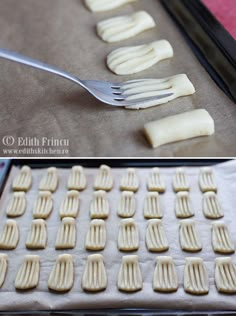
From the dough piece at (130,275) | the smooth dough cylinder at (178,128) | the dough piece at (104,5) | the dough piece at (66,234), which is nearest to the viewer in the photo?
the smooth dough cylinder at (178,128)

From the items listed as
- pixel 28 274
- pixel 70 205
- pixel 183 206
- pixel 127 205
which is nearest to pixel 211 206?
pixel 183 206

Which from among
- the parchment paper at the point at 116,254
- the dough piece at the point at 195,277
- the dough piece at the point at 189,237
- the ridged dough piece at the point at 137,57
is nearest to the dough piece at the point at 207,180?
the parchment paper at the point at 116,254

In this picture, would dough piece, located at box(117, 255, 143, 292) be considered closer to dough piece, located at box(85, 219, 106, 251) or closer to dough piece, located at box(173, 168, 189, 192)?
dough piece, located at box(85, 219, 106, 251)

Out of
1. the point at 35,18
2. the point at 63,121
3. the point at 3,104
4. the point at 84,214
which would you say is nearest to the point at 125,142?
the point at 63,121

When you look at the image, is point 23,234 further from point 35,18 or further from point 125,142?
point 35,18

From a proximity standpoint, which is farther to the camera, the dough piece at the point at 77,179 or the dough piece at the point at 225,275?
the dough piece at the point at 77,179

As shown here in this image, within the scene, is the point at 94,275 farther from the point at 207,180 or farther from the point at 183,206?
the point at 207,180

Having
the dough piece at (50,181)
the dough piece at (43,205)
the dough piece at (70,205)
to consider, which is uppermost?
the dough piece at (70,205)

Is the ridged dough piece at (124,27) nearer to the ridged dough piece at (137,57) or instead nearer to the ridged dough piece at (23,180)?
the ridged dough piece at (137,57)
